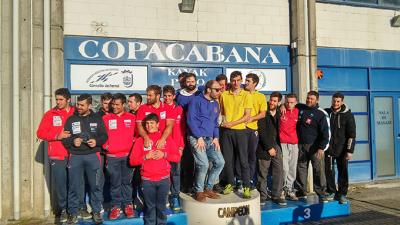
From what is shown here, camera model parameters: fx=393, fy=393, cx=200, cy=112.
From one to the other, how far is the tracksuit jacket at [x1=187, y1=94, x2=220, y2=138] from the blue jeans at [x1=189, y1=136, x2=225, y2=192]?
4.7 inches

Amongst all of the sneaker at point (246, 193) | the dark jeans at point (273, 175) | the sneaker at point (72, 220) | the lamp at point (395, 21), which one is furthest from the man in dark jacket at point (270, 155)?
the lamp at point (395, 21)

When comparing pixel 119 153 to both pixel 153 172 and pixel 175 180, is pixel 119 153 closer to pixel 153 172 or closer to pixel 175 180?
pixel 175 180

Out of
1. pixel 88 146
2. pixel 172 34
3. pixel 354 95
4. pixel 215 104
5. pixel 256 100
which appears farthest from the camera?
pixel 354 95

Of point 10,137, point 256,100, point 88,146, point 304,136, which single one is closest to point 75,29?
point 10,137

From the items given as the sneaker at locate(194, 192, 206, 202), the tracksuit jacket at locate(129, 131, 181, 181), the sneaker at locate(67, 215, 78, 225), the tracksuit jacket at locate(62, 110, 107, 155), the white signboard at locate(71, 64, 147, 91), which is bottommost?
the sneaker at locate(67, 215, 78, 225)

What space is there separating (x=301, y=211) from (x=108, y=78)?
14.2 feet

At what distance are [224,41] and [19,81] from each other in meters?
4.14

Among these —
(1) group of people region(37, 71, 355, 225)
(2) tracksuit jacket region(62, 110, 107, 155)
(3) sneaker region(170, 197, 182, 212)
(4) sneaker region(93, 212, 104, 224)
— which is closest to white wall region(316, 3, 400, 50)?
(1) group of people region(37, 71, 355, 225)

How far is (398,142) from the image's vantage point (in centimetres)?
1003

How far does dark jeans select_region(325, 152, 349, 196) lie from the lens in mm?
6730

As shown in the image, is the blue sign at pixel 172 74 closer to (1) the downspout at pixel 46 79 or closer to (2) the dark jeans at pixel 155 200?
(1) the downspout at pixel 46 79

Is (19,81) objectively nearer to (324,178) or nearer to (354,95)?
(324,178)

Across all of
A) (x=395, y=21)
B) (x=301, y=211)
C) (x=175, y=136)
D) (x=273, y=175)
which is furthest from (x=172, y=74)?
(x=395, y=21)

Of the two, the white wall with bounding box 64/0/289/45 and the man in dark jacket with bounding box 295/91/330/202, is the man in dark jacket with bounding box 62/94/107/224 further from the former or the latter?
the man in dark jacket with bounding box 295/91/330/202
